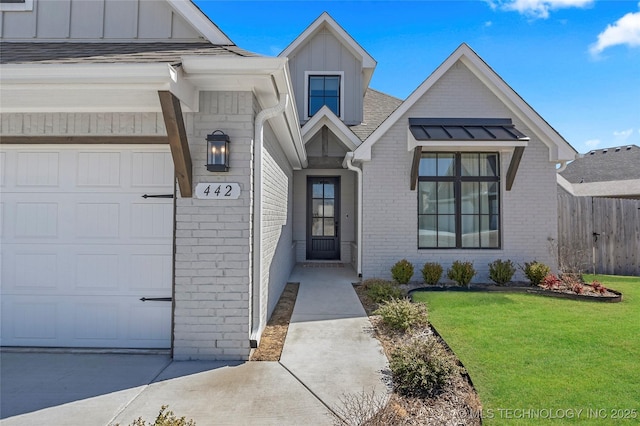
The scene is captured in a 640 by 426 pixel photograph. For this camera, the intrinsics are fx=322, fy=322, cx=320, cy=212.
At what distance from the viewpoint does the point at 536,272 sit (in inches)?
271

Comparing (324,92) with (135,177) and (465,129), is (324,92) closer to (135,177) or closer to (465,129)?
(465,129)

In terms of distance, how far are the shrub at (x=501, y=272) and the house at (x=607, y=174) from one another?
10353 mm

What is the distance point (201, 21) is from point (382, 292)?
5.22m

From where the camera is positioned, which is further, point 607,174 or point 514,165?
point 607,174

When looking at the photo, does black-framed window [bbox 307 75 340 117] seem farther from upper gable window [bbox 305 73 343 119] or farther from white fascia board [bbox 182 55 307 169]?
white fascia board [bbox 182 55 307 169]

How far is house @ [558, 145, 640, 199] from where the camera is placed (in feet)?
47.3

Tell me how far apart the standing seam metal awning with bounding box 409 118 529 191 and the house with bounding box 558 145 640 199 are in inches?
385

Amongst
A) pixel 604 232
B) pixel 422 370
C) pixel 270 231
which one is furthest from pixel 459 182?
pixel 422 370

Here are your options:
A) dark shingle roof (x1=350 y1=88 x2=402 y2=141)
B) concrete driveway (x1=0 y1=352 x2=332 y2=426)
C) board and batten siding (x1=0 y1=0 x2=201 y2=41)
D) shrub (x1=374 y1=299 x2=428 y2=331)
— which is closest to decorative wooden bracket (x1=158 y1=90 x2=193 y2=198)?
board and batten siding (x1=0 y1=0 x2=201 y2=41)

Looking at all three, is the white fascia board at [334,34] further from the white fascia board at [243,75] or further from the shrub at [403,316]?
the shrub at [403,316]

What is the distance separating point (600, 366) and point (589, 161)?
19752 mm

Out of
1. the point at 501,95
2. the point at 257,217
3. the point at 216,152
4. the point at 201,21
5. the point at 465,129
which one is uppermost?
the point at 501,95

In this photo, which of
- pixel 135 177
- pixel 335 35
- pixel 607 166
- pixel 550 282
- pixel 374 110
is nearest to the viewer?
pixel 135 177

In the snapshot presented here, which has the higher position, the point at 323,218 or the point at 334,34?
the point at 334,34
